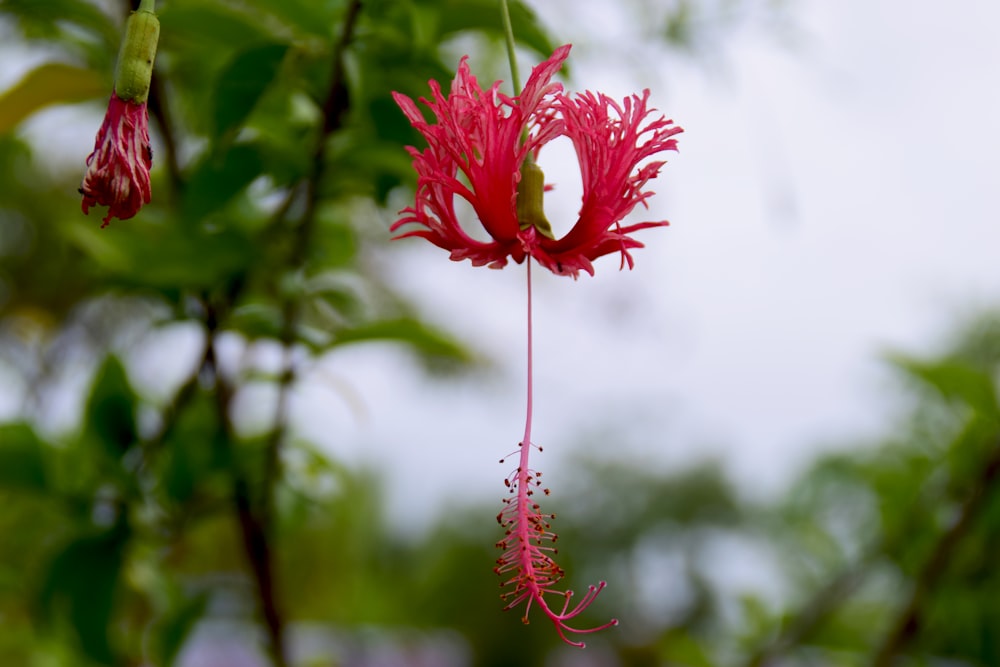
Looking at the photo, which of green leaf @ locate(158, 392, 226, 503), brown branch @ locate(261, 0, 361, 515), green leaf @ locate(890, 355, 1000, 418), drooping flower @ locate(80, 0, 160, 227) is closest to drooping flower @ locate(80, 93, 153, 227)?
drooping flower @ locate(80, 0, 160, 227)

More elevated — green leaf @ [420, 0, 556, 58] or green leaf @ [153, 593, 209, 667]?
green leaf @ [420, 0, 556, 58]

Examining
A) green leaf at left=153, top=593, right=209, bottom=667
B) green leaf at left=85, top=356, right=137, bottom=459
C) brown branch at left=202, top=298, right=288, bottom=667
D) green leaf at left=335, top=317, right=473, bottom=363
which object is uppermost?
green leaf at left=335, top=317, right=473, bottom=363

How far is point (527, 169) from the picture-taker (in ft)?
0.77

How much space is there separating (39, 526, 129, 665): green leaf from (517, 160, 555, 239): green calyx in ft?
0.87

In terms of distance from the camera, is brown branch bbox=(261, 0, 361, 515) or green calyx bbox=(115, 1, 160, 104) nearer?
green calyx bbox=(115, 1, 160, 104)

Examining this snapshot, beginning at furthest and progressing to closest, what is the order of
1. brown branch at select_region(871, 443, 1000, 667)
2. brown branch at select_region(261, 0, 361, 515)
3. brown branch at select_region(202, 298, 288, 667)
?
brown branch at select_region(871, 443, 1000, 667)
brown branch at select_region(202, 298, 288, 667)
brown branch at select_region(261, 0, 361, 515)

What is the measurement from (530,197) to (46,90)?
0.25m

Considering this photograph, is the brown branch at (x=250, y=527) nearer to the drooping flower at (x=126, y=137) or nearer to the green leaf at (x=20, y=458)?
the green leaf at (x=20, y=458)

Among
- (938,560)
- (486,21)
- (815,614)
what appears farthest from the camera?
(815,614)

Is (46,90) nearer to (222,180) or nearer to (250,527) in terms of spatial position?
(222,180)

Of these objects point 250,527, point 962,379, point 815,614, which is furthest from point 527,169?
point 815,614

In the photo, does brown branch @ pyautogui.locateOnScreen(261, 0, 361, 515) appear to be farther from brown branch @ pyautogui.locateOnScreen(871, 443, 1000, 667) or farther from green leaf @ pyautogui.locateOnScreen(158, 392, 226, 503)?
brown branch @ pyautogui.locateOnScreen(871, 443, 1000, 667)

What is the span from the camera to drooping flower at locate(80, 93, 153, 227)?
20cm

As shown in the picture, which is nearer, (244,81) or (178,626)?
(244,81)
